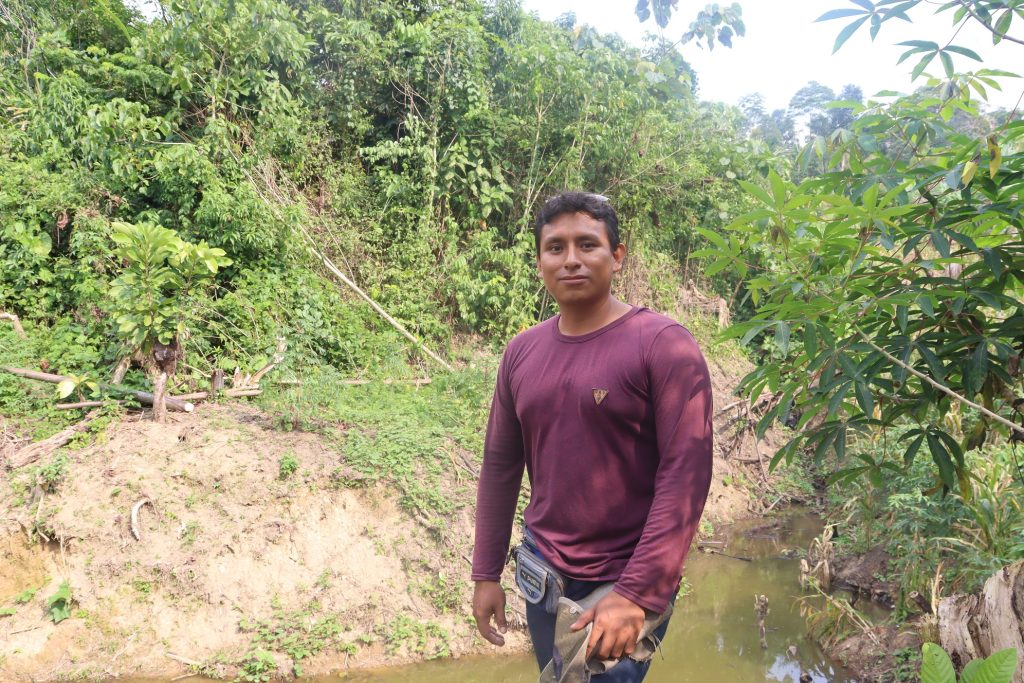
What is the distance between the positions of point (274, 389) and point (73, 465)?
152 centimetres

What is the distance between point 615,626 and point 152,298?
474cm

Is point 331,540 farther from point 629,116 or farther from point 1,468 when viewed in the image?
point 629,116

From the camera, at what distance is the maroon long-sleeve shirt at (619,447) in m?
1.40

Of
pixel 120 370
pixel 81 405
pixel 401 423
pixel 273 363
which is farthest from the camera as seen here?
pixel 273 363

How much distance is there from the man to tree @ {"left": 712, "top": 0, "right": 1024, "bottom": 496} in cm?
52

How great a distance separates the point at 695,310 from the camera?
10125 mm

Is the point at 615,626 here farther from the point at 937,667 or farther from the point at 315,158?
the point at 315,158

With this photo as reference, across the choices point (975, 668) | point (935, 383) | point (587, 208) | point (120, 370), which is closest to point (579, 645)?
point (587, 208)

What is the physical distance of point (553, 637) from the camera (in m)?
1.67

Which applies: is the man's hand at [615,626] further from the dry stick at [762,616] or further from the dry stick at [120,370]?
the dry stick at [120,370]

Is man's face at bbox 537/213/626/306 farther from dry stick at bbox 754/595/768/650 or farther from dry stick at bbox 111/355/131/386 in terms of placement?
dry stick at bbox 111/355/131/386

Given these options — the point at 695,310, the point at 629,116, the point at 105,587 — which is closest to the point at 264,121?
the point at 629,116

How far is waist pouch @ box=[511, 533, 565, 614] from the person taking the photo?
5.29 ft

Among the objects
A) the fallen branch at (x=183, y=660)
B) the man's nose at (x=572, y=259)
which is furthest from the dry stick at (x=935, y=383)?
the fallen branch at (x=183, y=660)
